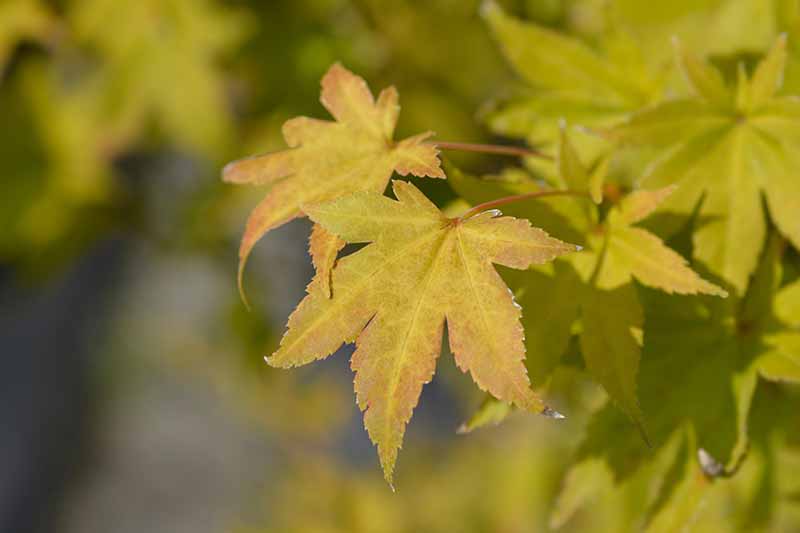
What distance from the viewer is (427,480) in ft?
7.25

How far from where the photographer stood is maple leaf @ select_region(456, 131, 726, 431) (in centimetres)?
81

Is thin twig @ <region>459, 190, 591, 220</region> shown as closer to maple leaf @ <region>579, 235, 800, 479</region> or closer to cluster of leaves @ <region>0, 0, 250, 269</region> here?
maple leaf @ <region>579, 235, 800, 479</region>

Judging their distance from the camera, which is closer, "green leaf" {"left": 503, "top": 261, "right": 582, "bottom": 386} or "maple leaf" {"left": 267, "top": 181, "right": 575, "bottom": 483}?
"maple leaf" {"left": 267, "top": 181, "right": 575, "bottom": 483}

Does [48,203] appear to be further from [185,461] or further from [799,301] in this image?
[185,461]

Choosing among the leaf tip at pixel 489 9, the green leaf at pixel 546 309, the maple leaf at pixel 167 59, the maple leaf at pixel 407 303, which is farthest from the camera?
the maple leaf at pixel 167 59

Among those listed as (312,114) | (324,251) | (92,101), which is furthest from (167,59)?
(324,251)

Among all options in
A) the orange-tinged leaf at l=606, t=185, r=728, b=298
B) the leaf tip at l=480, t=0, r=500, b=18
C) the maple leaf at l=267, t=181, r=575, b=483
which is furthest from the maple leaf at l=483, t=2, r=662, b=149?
the maple leaf at l=267, t=181, r=575, b=483

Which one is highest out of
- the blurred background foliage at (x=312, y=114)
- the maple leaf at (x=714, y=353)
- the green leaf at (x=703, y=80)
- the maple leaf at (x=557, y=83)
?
the green leaf at (x=703, y=80)

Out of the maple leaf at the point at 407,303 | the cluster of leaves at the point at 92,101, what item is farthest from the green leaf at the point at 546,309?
the cluster of leaves at the point at 92,101

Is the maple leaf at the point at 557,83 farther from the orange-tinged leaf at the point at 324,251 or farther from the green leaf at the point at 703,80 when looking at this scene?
the orange-tinged leaf at the point at 324,251

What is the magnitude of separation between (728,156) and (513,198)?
30 cm

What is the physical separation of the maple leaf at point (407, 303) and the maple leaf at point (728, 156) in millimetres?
271

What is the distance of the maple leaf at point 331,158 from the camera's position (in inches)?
34.2

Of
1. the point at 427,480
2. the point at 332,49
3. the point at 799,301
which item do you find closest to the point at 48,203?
the point at 332,49
